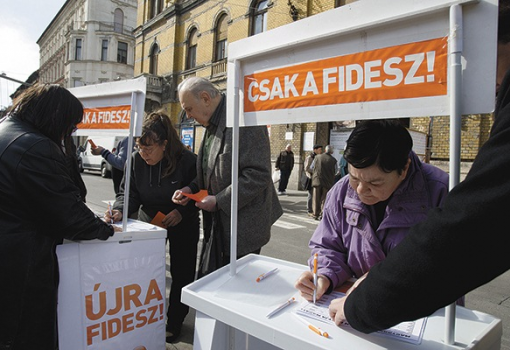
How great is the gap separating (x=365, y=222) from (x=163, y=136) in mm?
1709

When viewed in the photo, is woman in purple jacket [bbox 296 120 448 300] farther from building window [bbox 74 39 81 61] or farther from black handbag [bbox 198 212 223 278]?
building window [bbox 74 39 81 61]

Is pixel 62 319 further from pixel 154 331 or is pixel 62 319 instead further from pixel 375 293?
pixel 375 293

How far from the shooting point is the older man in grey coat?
6.53 feet

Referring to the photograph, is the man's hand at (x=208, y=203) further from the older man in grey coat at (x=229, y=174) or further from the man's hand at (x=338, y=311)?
the man's hand at (x=338, y=311)

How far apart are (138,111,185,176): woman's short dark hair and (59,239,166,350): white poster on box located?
0.66 m

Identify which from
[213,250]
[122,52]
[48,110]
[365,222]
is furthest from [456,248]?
[122,52]

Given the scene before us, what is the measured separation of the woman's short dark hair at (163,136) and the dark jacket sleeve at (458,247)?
6.72 ft

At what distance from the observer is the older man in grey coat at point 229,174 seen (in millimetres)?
1989

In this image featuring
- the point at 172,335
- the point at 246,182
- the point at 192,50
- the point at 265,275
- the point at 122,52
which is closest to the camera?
the point at 265,275

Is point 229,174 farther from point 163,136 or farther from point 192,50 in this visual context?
point 192,50

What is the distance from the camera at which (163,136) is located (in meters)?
2.54

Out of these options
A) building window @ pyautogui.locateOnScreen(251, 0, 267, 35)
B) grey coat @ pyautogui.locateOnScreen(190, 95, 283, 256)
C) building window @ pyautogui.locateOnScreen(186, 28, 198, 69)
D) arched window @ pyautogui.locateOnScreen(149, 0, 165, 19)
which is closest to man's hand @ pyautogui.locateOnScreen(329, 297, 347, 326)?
grey coat @ pyautogui.locateOnScreen(190, 95, 283, 256)

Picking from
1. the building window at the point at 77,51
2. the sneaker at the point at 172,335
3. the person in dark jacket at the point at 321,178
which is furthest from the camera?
the building window at the point at 77,51

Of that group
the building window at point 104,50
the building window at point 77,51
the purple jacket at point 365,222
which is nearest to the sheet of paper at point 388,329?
the purple jacket at point 365,222
